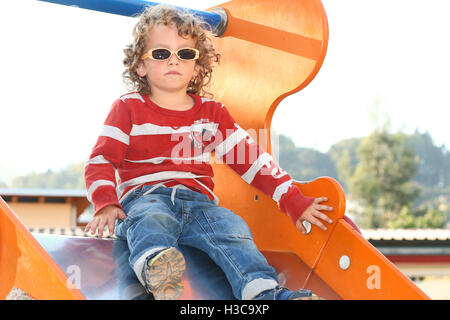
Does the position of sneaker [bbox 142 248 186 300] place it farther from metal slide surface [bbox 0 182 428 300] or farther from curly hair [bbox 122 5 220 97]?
curly hair [bbox 122 5 220 97]

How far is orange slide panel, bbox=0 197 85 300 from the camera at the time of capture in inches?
29.3

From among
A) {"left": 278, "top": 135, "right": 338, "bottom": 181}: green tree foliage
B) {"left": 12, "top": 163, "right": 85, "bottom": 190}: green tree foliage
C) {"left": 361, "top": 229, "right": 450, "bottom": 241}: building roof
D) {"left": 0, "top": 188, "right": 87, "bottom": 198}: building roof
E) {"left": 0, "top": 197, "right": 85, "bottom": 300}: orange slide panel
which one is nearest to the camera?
{"left": 0, "top": 197, "right": 85, "bottom": 300}: orange slide panel

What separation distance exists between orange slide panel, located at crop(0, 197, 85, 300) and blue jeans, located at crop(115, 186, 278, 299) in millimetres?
121

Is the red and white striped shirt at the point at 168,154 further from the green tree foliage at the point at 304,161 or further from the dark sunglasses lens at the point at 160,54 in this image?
the green tree foliage at the point at 304,161

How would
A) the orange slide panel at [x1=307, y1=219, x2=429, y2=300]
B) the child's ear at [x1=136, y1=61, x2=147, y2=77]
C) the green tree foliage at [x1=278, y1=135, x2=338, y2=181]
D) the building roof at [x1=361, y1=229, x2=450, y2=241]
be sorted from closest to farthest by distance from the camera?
the orange slide panel at [x1=307, y1=219, x2=429, y2=300], the child's ear at [x1=136, y1=61, x2=147, y2=77], the building roof at [x1=361, y1=229, x2=450, y2=241], the green tree foliage at [x1=278, y1=135, x2=338, y2=181]

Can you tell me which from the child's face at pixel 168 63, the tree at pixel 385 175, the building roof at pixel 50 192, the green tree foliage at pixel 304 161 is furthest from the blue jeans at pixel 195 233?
the green tree foliage at pixel 304 161

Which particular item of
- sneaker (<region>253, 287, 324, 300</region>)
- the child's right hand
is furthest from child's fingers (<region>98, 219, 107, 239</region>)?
sneaker (<region>253, 287, 324, 300</region>)

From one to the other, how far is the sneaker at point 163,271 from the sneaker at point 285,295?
14cm

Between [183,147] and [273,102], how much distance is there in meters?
0.27

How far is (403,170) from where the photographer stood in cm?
1773

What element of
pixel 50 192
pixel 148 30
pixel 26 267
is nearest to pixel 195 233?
pixel 26 267

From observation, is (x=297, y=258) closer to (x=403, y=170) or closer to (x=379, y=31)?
(x=403, y=170)

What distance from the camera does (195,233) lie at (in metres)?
0.95
